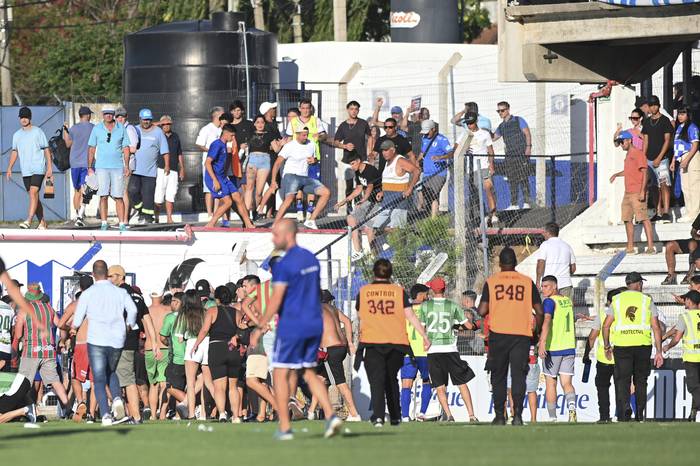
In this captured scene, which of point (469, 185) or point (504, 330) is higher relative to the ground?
point (469, 185)

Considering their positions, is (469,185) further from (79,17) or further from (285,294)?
(79,17)

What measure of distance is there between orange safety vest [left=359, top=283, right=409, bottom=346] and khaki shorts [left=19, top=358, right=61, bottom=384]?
523 centimetres

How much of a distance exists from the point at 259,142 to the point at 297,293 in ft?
40.2

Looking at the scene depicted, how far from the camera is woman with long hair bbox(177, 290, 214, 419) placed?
19.4m

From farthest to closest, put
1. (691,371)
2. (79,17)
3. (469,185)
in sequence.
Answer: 1. (79,17)
2. (469,185)
3. (691,371)

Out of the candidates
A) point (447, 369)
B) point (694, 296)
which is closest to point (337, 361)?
point (447, 369)

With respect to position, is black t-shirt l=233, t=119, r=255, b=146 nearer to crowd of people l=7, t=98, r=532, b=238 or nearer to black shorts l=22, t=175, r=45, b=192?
crowd of people l=7, t=98, r=532, b=238

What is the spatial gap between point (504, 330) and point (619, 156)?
31.5ft

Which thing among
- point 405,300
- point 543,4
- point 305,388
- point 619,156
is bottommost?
point 305,388

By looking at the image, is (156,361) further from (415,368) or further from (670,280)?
(670,280)

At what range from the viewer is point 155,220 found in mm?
26297

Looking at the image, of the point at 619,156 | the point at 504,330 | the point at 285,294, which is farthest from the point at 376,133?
the point at 285,294

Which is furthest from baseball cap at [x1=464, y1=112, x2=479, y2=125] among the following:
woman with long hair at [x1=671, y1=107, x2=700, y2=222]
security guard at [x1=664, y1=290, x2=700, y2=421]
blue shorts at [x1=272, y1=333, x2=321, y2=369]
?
blue shorts at [x1=272, y1=333, x2=321, y2=369]

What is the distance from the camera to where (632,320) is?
59.8 feet
